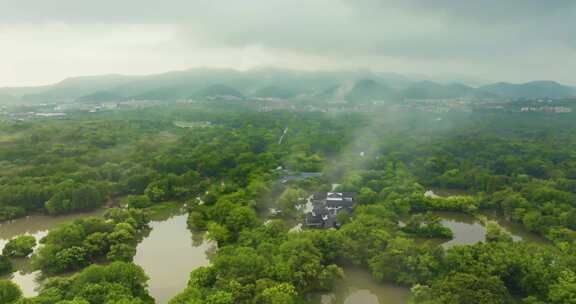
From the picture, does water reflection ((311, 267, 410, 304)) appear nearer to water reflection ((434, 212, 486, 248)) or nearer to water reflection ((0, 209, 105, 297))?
water reflection ((434, 212, 486, 248))

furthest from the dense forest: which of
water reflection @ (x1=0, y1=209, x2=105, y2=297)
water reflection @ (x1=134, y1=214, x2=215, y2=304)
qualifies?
water reflection @ (x1=134, y1=214, x2=215, y2=304)

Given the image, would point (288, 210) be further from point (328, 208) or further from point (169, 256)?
point (169, 256)

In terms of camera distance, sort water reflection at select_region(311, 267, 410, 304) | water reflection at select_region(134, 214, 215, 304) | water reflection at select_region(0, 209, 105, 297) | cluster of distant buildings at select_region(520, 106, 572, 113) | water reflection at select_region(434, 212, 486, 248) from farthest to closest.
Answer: cluster of distant buildings at select_region(520, 106, 572, 113), water reflection at select_region(434, 212, 486, 248), water reflection at select_region(0, 209, 105, 297), water reflection at select_region(134, 214, 215, 304), water reflection at select_region(311, 267, 410, 304)

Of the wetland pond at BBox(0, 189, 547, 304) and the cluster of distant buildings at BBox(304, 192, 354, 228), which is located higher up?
the cluster of distant buildings at BBox(304, 192, 354, 228)

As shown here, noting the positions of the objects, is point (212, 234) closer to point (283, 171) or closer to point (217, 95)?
point (283, 171)

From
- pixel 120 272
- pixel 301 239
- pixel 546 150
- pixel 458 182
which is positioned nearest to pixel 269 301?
pixel 301 239

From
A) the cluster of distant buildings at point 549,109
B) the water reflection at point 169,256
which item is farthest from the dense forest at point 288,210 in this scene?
the cluster of distant buildings at point 549,109

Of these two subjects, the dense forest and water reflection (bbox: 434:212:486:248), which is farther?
water reflection (bbox: 434:212:486:248)

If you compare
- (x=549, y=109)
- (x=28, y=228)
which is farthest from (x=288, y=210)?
(x=549, y=109)

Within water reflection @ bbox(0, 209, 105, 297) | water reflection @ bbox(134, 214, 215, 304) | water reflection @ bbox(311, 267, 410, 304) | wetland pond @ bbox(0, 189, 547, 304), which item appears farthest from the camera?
water reflection @ bbox(0, 209, 105, 297)
